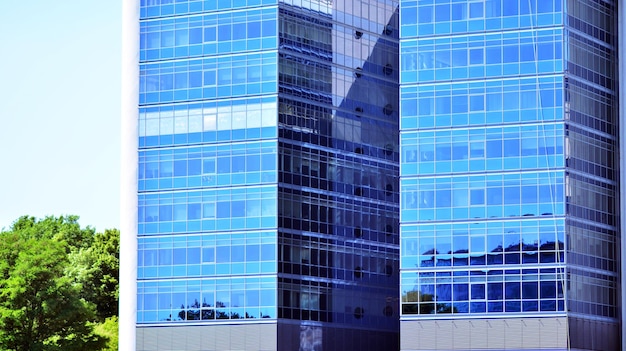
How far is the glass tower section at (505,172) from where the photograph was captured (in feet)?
323

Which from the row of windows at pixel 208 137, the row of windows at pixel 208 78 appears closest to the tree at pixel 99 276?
the row of windows at pixel 208 137

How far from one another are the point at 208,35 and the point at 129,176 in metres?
10.9

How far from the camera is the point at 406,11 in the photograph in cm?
10350

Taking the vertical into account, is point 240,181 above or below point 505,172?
above

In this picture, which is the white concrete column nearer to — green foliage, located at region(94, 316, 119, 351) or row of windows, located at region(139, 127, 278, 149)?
row of windows, located at region(139, 127, 278, 149)

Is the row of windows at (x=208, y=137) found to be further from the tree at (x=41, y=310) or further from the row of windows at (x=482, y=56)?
the tree at (x=41, y=310)

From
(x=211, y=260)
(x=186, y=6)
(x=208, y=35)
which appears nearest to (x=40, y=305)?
(x=211, y=260)

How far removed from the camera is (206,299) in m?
106

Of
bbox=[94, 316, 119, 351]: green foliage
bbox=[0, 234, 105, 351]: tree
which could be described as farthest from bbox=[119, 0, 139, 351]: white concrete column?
bbox=[94, 316, 119, 351]: green foliage

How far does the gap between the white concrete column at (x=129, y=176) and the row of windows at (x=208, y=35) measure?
0.96 m

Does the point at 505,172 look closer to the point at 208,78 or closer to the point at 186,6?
the point at 208,78

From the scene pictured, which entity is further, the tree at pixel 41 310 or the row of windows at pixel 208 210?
the tree at pixel 41 310

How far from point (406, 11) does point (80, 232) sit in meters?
59.0

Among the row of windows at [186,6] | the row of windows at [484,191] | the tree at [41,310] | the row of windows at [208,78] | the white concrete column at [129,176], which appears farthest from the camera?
the tree at [41,310]
